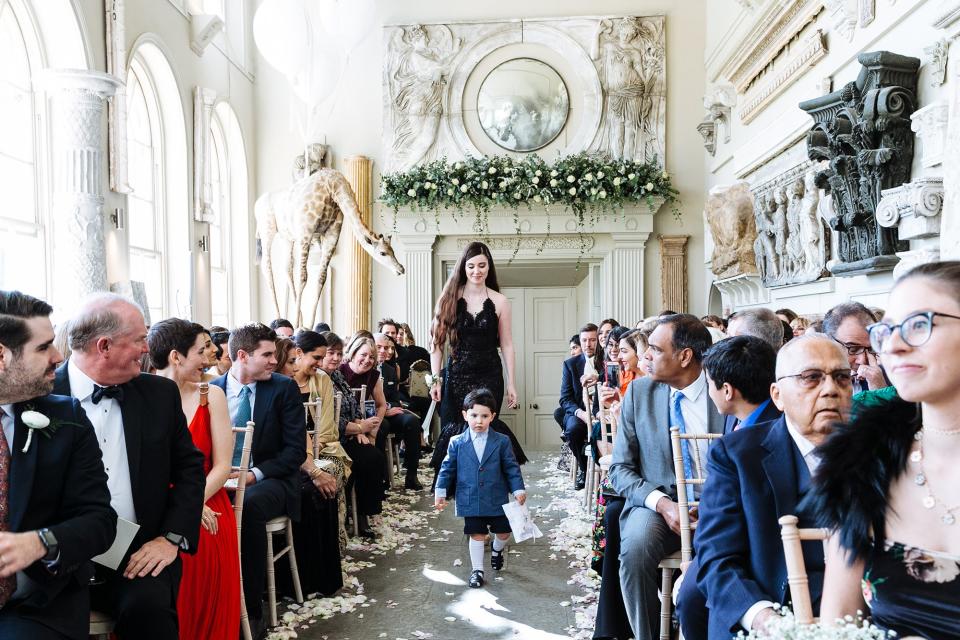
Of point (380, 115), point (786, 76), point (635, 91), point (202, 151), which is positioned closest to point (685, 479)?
point (786, 76)

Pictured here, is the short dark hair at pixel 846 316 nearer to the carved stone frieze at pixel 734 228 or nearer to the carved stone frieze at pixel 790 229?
the carved stone frieze at pixel 790 229

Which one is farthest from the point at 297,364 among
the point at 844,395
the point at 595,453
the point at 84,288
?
the point at 844,395

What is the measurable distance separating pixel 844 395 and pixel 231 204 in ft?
33.5

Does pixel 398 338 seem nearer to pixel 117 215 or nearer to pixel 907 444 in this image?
Answer: pixel 117 215

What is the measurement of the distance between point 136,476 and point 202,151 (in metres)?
7.34

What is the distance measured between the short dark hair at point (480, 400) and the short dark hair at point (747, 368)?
222cm

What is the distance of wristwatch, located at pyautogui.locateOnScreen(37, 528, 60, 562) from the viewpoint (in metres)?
2.16

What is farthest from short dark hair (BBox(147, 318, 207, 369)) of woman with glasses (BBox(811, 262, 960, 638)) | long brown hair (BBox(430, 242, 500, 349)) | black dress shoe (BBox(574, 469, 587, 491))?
black dress shoe (BBox(574, 469, 587, 491))

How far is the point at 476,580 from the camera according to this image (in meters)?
4.59

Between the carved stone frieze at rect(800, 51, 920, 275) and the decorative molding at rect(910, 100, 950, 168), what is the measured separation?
28 centimetres

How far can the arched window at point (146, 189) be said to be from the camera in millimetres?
8547

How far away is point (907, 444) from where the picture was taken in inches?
60.2

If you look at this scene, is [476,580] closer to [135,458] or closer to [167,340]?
[167,340]

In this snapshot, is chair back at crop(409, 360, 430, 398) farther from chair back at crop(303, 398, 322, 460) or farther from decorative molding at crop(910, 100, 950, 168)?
decorative molding at crop(910, 100, 950, 168)
